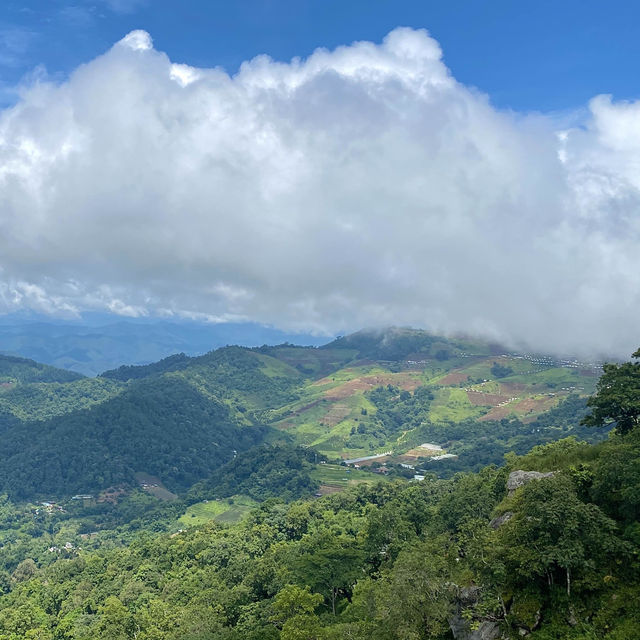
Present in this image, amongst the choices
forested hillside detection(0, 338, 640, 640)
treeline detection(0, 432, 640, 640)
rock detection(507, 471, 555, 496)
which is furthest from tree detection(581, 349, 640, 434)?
rock detection(507, 471, 555, 496)

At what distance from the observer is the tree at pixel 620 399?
52.8m

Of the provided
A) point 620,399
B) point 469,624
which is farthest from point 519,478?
point 469,624

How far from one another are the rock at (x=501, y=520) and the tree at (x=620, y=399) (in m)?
15.4

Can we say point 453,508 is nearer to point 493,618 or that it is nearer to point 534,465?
point 534,465

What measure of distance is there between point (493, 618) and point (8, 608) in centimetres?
10843

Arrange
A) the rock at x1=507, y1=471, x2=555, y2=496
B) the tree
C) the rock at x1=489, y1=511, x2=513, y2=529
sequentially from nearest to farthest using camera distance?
1. the rock at x1=489, y1=511, x2=513, y2=529
2. the rock at x1=507, y1=471, x2=555, y2=496
3. the tree

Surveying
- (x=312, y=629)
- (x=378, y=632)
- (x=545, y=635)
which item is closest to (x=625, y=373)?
(x=545, y=635)

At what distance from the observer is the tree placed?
173 feet

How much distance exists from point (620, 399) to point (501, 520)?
18.2m

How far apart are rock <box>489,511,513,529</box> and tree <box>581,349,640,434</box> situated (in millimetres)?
15408

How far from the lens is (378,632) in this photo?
39.4m

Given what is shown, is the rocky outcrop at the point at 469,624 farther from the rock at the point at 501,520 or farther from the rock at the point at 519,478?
the rock at the point at 519,478

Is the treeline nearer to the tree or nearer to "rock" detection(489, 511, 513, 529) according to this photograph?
"rock" detection(489, 511, 513, 529)

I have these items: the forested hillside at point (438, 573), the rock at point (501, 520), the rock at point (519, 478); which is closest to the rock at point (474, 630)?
the forested hillside at point (438, 573)
